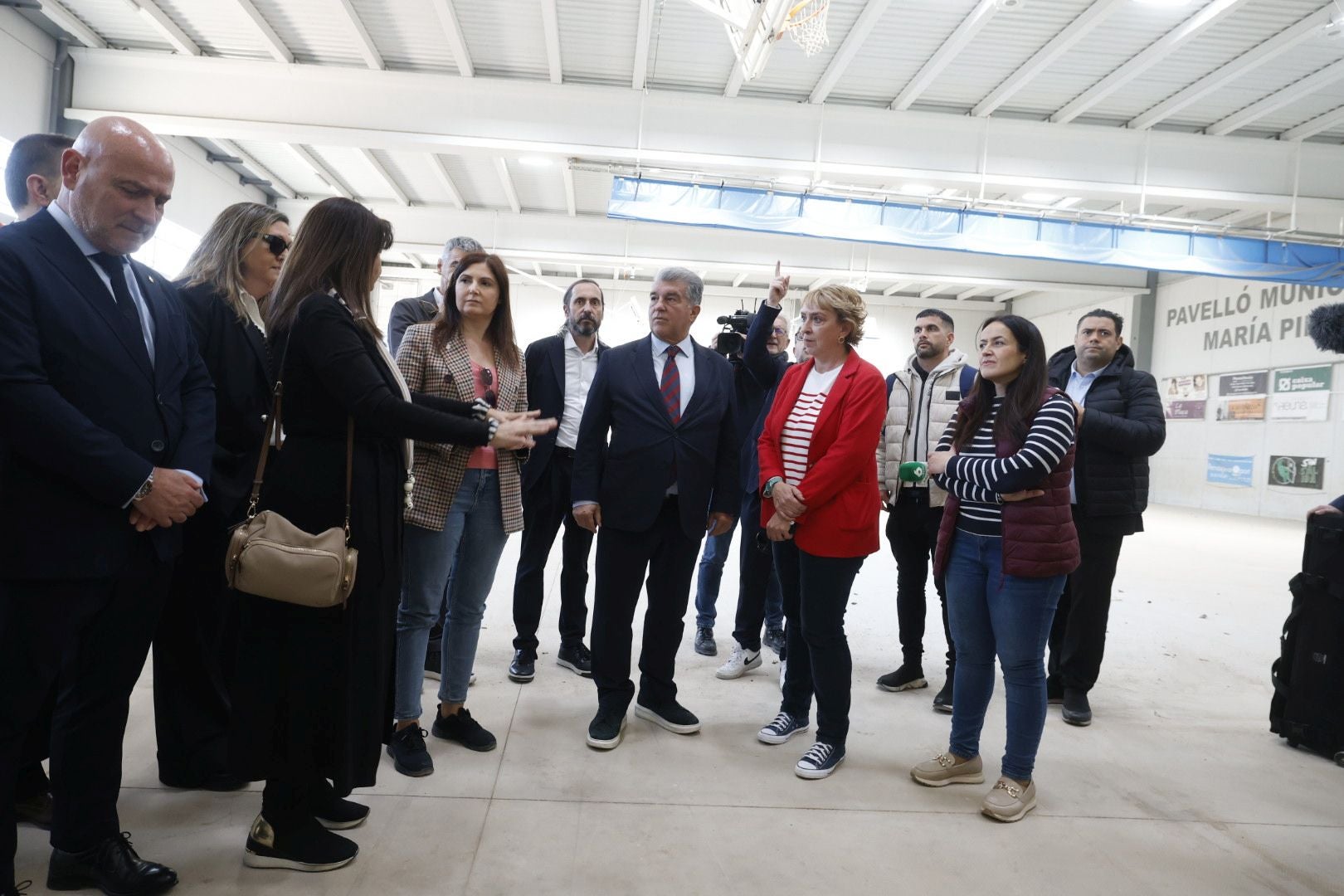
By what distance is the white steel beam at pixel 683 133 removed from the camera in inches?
324

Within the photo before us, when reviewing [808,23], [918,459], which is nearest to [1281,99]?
[808,23]

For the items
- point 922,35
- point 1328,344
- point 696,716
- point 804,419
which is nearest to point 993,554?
point 804,419

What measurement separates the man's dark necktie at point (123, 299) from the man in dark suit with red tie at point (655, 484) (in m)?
1.42

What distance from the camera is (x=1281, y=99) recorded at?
8336mm

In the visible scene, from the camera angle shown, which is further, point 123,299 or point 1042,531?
point 1042,531

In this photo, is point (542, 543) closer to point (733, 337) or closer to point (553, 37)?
point (733, 337)

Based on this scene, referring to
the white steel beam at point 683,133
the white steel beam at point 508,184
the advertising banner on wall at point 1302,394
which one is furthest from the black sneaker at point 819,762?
the advertising banner on wall at point 1302,394

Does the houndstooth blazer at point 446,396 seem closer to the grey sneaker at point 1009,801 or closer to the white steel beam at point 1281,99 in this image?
the grey sneaker at point 1009,801

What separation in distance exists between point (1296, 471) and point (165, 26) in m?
16.0

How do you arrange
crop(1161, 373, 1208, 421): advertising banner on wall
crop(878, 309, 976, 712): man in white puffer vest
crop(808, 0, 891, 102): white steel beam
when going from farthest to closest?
crop(1161, 373, 1208, 421): advertising banner on wall → crop(808, 0, 891, 102): white steel beam → crop(878, 309, 976, 712): man in white puffer vest

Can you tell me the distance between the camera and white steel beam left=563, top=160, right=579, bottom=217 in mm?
11506

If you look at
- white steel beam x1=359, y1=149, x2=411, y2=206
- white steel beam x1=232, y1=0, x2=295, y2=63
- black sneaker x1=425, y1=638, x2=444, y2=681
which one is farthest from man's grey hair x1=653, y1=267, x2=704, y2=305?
white steel beam x1=359, y1=149, x2=411, y2=206

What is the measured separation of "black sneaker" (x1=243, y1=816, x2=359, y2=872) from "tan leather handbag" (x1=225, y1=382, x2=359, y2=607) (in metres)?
0.59

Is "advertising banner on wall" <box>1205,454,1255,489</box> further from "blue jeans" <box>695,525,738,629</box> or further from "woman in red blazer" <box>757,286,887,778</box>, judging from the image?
"woman in red blazer" <box>757,286,887,778</box>
